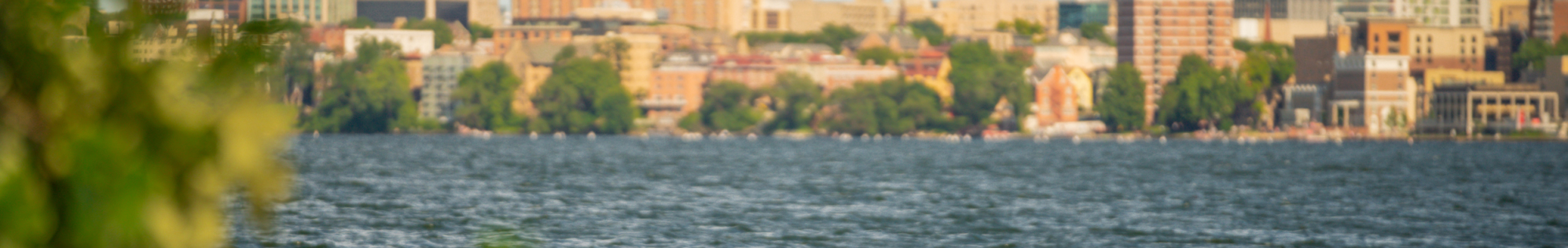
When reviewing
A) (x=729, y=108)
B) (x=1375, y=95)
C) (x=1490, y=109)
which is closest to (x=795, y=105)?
(x=729, y=108)

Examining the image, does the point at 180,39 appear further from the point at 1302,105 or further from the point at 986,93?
the point at 1302,105

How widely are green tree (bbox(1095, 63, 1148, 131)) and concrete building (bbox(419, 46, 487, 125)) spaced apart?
60159mm

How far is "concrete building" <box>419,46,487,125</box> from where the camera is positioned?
190500 millimetres

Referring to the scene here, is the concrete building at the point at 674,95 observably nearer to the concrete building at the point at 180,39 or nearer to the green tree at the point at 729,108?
the green tree at the point at 729,108

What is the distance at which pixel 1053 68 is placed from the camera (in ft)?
652

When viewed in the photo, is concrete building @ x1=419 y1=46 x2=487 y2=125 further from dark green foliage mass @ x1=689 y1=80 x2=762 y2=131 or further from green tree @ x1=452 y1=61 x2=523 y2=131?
dark green foliage mass @ x1=689 y1=80 x2=762 y2=131

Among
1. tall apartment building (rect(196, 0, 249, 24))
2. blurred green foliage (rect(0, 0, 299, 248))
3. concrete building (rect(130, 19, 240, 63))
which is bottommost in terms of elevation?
blurred green foliage (rect(0, 0, 299, 248))

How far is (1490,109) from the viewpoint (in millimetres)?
Answer: 175375

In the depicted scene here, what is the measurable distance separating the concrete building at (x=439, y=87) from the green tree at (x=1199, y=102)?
65.8m

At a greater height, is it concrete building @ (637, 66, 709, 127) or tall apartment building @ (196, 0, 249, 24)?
tall apartment building @ (196, 0, 249, 24)

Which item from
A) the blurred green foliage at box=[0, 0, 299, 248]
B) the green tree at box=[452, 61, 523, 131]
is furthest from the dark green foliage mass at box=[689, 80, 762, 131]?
the blurred green foliage at box=[0, 0, 299, 248]

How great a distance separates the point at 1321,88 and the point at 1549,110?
21.1m

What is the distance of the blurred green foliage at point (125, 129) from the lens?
10.3 feet

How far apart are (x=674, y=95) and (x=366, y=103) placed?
111ft
